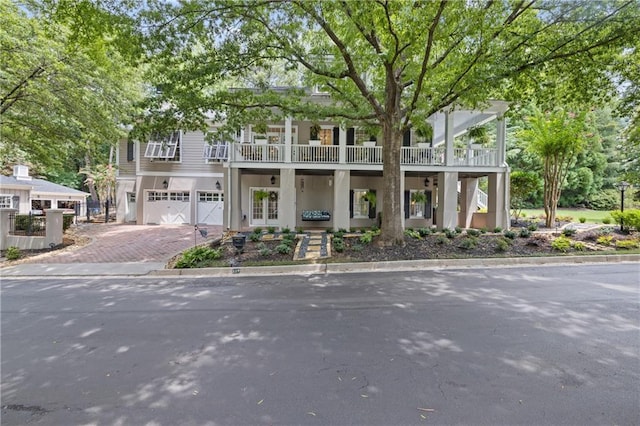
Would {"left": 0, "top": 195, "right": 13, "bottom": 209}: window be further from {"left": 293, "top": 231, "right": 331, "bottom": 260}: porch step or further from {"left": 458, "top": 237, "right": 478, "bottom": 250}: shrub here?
{"left": 458, "top": 237, "right": 478, "bottom": 250}: shrub

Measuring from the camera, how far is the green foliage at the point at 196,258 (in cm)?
872

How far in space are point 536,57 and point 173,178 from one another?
60.9 feet

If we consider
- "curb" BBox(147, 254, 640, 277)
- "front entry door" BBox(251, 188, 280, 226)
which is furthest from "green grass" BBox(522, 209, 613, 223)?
"front entry door" BBox(251, 188, 280, 226)

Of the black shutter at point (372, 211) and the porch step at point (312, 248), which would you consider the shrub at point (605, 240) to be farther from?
the porch step at point (312, 248)

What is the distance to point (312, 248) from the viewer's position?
10273 millimetres

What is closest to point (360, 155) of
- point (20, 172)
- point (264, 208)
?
point (264, 208)

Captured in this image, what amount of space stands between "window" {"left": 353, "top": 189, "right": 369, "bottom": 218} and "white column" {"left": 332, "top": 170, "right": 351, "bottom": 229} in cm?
258

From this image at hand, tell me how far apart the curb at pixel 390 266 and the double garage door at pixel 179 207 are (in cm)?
1143

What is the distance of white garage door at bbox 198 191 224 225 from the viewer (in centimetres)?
1945

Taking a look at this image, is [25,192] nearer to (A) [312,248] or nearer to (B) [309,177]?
(B) [309,177]

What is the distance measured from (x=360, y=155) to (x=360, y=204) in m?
3.02

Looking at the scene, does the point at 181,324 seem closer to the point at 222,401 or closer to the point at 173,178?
the point at 222,401

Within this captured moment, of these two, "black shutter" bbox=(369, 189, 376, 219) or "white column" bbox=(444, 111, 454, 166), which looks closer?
"white column" bbox=(444, 111, 454, 166)

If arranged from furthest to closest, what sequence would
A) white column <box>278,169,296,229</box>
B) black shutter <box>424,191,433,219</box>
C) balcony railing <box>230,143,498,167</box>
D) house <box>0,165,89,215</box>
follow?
house <box>0,165,89,215</box> < black shutter <box>424,191,433,219</box> < balcony railing <box>230,143,498,167</box> < white column <box>278,169,296,229</box>
